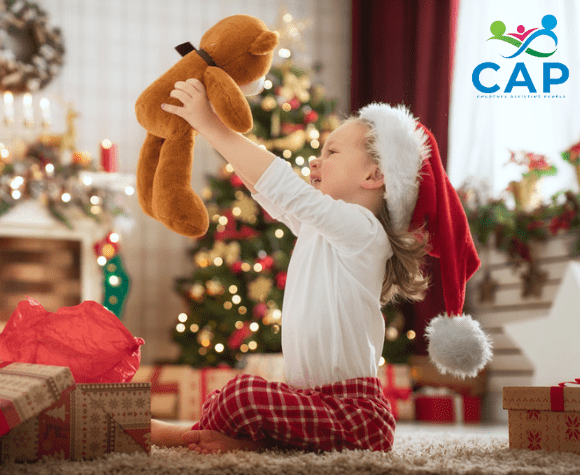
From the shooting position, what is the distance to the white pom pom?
46.6 inches

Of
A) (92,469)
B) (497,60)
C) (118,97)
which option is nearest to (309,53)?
(118,97)

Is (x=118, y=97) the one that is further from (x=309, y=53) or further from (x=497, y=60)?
(x=497, y=60)

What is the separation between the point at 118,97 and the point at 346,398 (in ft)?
10.0

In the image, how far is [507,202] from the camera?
2.81 m

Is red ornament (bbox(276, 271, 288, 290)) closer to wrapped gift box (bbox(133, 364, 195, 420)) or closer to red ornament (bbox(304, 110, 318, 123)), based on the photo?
wrapped gift box (bbox(133, 364, 195, 420))

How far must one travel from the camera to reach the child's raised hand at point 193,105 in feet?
3.64

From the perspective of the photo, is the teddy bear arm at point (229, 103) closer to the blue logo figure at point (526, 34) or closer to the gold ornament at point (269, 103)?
the blue logo figure at point (526, 34)

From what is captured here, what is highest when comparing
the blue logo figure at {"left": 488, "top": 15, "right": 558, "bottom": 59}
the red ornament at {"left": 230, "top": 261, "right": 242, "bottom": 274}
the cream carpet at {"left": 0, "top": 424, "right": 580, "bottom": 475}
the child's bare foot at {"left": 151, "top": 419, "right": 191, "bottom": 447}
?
the blue logo figure at {"left": 488, "top": 15, "right": 558, "bottom": 59}

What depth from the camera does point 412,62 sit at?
11.6 ft

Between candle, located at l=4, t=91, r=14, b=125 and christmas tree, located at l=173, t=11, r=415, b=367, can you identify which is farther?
candle, located at l=4, t=91, r=14, b=125

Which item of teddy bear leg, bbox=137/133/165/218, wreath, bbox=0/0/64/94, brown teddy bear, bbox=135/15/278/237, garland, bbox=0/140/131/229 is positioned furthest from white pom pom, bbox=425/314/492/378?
wreath, bbox=0/0/64/94

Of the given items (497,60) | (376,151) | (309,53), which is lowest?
(376,151)

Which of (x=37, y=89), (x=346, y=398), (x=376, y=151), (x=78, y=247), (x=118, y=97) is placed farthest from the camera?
(x=118, y=97)

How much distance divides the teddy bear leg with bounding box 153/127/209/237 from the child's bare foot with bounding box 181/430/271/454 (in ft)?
1.14
